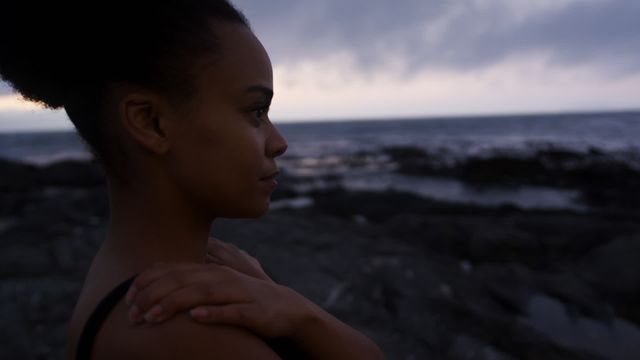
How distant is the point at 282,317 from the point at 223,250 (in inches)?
20.7

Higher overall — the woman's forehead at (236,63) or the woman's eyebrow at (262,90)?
the woman's forehead at (236,63)

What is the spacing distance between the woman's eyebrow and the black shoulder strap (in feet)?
1.85

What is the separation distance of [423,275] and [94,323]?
4.46m

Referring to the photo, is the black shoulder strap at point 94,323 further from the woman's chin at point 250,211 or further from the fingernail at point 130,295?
the woman's chin at point 250,211

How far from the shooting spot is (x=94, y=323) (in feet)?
3.67

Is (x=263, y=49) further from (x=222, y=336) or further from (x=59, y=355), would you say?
(x=59, y=355)

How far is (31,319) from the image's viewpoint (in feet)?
13.6

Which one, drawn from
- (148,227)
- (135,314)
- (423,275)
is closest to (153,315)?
(135,314)

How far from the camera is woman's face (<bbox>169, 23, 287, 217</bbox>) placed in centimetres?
121

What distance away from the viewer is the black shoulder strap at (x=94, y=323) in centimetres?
111

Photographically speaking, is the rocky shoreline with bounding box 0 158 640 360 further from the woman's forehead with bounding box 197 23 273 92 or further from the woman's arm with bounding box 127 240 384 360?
the woman's forehead with bounding box 197 23 273 92

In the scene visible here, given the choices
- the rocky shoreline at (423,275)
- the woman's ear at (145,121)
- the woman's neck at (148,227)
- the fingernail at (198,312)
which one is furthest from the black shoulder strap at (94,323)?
the rocky shoreline at (423,275)

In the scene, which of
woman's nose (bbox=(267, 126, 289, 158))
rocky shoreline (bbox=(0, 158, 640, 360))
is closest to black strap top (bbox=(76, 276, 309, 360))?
woman's nose (bbox=(267, 126, 289, 158))

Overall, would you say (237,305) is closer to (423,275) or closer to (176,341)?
(176,341)
